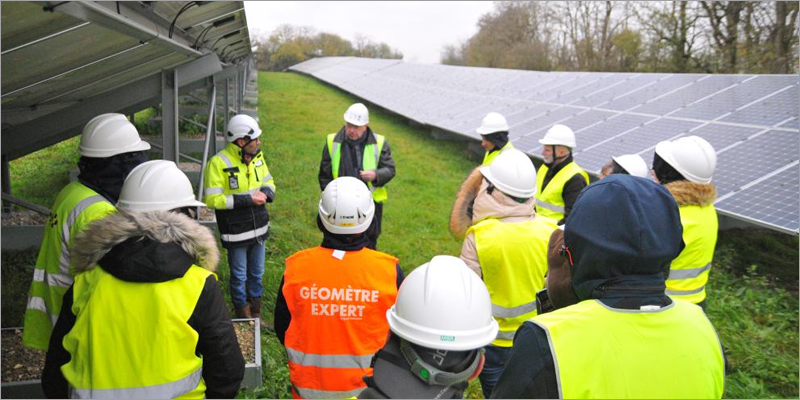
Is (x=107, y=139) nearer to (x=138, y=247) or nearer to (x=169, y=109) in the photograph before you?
(x=138, y=247)

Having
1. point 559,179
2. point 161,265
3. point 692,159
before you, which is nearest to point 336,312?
point 161,265

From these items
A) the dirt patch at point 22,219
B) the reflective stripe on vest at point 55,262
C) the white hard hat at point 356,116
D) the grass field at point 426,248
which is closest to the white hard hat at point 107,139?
the reflective stripe on vest at point 55,262

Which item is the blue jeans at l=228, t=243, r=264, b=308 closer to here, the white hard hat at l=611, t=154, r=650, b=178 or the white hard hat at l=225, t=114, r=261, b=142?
the white hard hat at l=225, t=114, r=261, b=142

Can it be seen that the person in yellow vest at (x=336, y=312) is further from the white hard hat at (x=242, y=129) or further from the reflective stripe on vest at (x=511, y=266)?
the white hard hat at (x=242, y=129)

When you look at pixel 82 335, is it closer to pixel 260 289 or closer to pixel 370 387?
pixel 370 387

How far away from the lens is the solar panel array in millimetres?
6004

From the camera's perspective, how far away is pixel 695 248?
10.6 feet

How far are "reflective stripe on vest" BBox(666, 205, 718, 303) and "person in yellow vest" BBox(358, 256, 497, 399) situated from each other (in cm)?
191

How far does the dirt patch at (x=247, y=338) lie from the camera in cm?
411

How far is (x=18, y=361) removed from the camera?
380 cm

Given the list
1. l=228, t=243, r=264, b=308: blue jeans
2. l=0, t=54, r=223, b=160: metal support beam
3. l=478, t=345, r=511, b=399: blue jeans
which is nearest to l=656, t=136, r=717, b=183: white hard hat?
l=478, t=345, r=511, b=399: blue jeans

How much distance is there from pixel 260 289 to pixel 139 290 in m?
3.07

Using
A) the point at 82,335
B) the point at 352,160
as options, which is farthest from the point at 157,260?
the point at 352,160

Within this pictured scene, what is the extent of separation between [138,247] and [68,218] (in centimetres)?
102
